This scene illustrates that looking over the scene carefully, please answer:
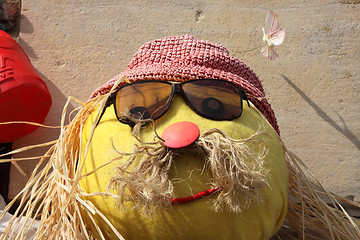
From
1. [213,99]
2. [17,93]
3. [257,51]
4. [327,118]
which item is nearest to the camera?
[213,99]

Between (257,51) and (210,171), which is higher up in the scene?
(257,51)

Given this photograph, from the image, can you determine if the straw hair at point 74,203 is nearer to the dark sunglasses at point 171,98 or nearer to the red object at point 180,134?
the dark sunglasses at point 171,98

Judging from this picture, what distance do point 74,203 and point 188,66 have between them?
1.59ft

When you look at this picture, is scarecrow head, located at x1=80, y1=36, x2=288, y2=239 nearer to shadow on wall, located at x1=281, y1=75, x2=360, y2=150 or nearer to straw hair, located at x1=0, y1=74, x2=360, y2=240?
straw hair, located at x1=0, y1=74, x2=360, y2=240

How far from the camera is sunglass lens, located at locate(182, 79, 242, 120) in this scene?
977 mm

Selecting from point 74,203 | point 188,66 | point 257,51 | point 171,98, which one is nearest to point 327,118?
point 257,51

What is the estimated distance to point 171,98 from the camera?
98 cm

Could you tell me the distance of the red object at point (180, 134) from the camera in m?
0.87

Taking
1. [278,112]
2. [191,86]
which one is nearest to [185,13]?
[278,112]

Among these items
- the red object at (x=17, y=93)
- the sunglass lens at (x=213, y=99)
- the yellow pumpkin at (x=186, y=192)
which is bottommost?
the red object at (x=17, y=93)

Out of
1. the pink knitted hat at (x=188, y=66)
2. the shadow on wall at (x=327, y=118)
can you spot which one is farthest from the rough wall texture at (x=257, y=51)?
the pink knitted hat at (x=188, y=66)

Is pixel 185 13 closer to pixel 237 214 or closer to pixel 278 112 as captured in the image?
pixel 278 112

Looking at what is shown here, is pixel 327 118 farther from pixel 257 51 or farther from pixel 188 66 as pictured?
pixel 188 66

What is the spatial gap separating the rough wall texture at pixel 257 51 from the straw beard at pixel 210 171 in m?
0.75
